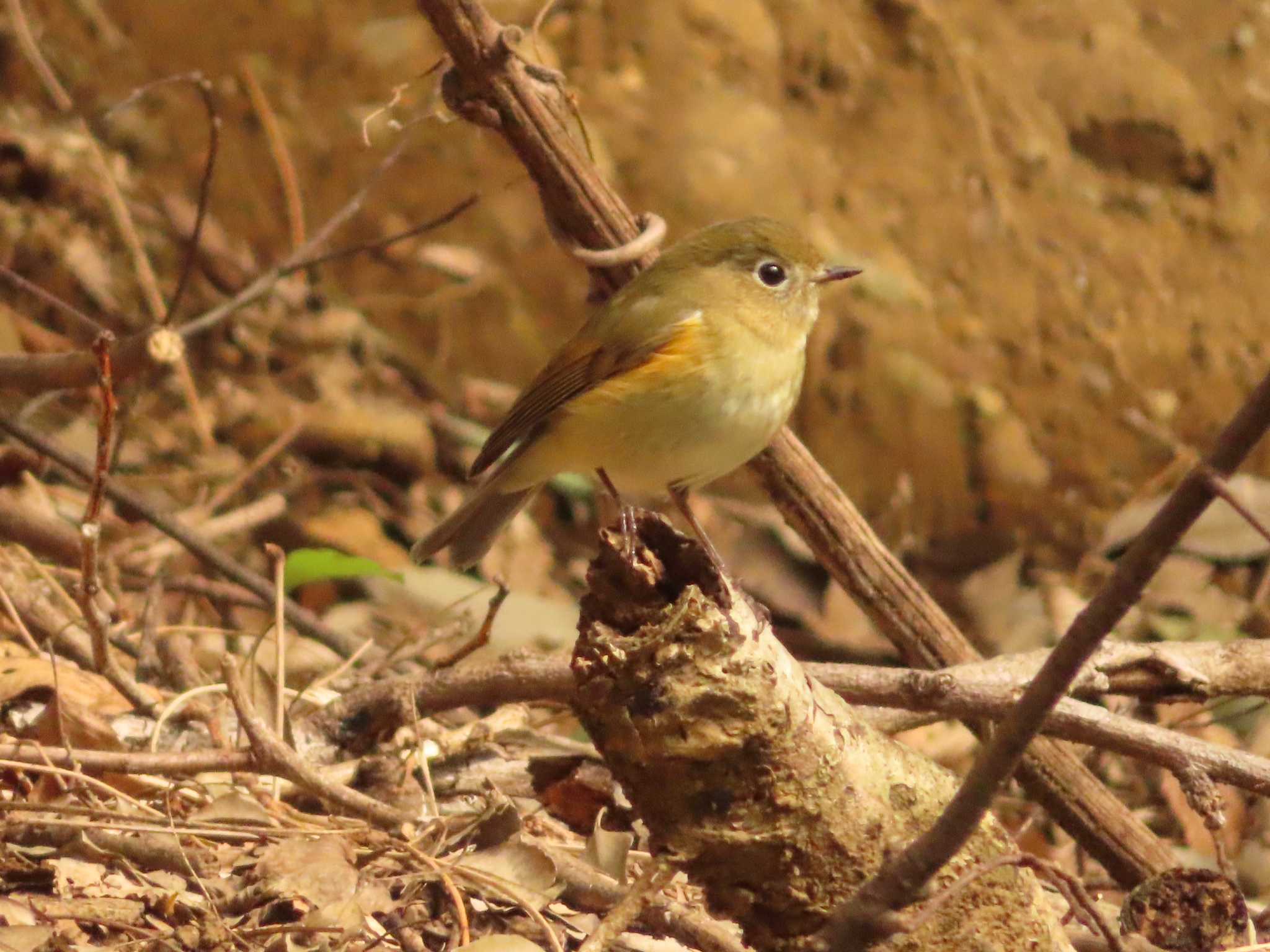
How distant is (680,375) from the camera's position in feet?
11.2

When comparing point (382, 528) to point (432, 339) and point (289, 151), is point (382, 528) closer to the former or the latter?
point (432, 339)

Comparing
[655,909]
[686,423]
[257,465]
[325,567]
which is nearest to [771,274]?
[686,423]

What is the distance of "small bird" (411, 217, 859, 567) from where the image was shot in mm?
3365

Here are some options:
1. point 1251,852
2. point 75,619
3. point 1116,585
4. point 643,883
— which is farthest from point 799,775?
point 1251,852

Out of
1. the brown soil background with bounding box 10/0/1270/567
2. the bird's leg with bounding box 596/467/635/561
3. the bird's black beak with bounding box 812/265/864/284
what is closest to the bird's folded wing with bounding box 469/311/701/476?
the bird's black beak with bounding box 812/265/864/284

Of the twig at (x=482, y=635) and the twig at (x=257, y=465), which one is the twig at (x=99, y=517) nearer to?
the twig at (x=482, y=635)

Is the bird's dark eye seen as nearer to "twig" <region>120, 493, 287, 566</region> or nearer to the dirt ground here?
the dirt ground

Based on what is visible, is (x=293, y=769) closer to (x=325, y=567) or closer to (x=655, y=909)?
(x=655, y=909)

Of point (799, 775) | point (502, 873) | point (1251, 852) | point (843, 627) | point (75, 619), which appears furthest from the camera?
point (843, 627)

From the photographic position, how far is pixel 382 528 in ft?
19.7

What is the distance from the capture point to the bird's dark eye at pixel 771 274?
3.82 meters

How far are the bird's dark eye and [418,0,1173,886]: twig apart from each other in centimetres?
34

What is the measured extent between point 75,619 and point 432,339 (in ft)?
10.1

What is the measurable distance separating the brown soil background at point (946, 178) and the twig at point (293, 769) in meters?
3.32
